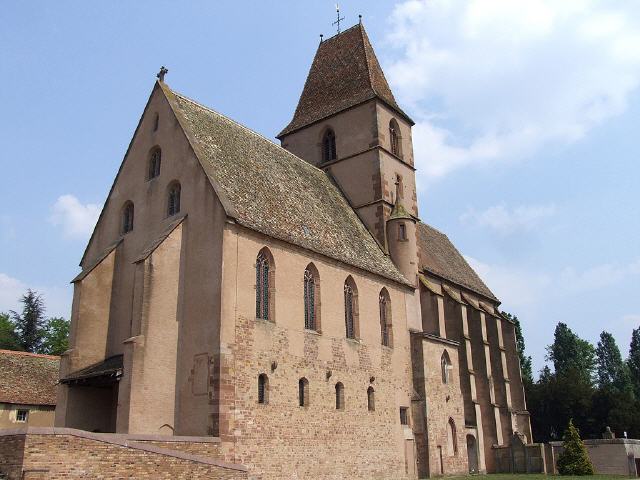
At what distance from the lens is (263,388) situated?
2327 centimetres

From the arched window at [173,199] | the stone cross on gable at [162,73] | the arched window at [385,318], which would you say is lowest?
the arched window at [385,318]

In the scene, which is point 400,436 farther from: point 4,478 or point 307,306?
point 4,478

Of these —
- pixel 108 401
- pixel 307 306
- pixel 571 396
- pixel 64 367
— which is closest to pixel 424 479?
pixel 307 306

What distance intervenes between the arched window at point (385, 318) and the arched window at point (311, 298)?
16.3 ft

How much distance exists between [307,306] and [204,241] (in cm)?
554

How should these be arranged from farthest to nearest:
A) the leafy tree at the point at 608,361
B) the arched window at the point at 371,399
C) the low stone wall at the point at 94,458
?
1. the leafy tree at the point at 608,361
2. the arched window at the point at 371,399
3. the low stone wall at the point at 94,458

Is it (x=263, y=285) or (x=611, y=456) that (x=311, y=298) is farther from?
(x=611, y=456)

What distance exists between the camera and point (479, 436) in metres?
35.1

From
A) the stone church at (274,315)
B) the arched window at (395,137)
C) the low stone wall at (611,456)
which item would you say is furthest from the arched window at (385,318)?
the low stone wall at (611,456)

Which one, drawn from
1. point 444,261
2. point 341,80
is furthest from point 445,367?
point 341,80

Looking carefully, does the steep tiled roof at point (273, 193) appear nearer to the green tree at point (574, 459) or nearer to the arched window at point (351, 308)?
the arched window at point (351, 308)

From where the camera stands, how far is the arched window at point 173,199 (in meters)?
26.0

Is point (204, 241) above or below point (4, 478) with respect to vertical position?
above

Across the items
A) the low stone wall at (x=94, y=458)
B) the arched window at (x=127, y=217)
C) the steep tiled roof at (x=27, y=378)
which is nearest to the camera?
the low stone wall at (x=94, y=458)
